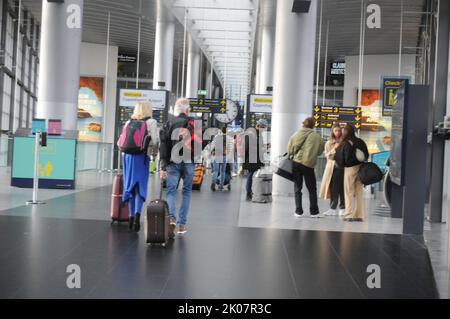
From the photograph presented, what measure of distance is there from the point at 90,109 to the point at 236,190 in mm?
18750

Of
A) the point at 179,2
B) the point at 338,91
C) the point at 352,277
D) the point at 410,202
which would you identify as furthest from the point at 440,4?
the point at 338,91

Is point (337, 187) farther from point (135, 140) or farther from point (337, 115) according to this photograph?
point (337, 115)

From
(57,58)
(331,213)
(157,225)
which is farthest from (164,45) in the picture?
(157,225)

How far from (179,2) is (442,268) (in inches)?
836

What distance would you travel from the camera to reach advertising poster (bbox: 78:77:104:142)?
111 feet

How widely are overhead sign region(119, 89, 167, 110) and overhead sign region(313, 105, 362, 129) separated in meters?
6.36

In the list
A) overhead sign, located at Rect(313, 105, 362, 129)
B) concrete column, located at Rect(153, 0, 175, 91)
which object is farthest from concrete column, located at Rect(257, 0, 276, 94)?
overhead sign, located at Rect(313, 105, 362, 129)

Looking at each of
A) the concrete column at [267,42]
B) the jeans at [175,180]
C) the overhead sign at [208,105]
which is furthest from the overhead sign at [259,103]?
the jeans at [175,180]

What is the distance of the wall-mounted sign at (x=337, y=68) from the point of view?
121ft

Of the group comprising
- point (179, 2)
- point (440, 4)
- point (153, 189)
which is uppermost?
point (179, 2)

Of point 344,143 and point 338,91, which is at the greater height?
point 338,91

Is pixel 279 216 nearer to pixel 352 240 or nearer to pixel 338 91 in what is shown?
pixel 352 240

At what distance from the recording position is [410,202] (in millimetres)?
8930

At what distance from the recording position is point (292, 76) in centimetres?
1541
